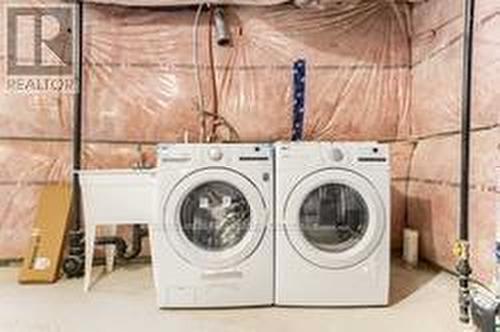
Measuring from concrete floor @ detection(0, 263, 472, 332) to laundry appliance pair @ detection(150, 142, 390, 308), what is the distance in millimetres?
93

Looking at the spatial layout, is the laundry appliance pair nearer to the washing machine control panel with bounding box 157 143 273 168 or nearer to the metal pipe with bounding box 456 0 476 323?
the washing machine control panel with bounding box 157 143 273 168

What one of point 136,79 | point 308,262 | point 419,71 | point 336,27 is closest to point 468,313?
point 308,262

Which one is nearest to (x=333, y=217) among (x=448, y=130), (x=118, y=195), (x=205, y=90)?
(x=448, y=130)

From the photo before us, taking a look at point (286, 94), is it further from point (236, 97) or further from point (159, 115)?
point (159, 115)

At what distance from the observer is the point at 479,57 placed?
289 cm

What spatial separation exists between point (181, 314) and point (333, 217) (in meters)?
0.92

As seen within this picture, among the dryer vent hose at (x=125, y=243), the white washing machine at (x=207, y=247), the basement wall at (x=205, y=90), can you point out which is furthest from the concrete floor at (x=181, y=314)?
the basement wall at (x=205, y=90)

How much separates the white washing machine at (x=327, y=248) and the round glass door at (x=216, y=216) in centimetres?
20

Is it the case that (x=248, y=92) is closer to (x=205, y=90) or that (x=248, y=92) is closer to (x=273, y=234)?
(x=205, y=90)

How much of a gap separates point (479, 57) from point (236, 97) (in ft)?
5.26

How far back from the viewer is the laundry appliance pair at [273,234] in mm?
2666

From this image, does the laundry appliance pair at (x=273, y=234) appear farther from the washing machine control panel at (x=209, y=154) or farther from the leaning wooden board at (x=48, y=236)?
the leaning wooden board at (x=48, y=236)

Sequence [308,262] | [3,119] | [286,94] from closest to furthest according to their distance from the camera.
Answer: [308,262]
[3,119]
[286,94]

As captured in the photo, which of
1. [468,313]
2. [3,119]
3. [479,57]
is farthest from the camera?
[3,119]
